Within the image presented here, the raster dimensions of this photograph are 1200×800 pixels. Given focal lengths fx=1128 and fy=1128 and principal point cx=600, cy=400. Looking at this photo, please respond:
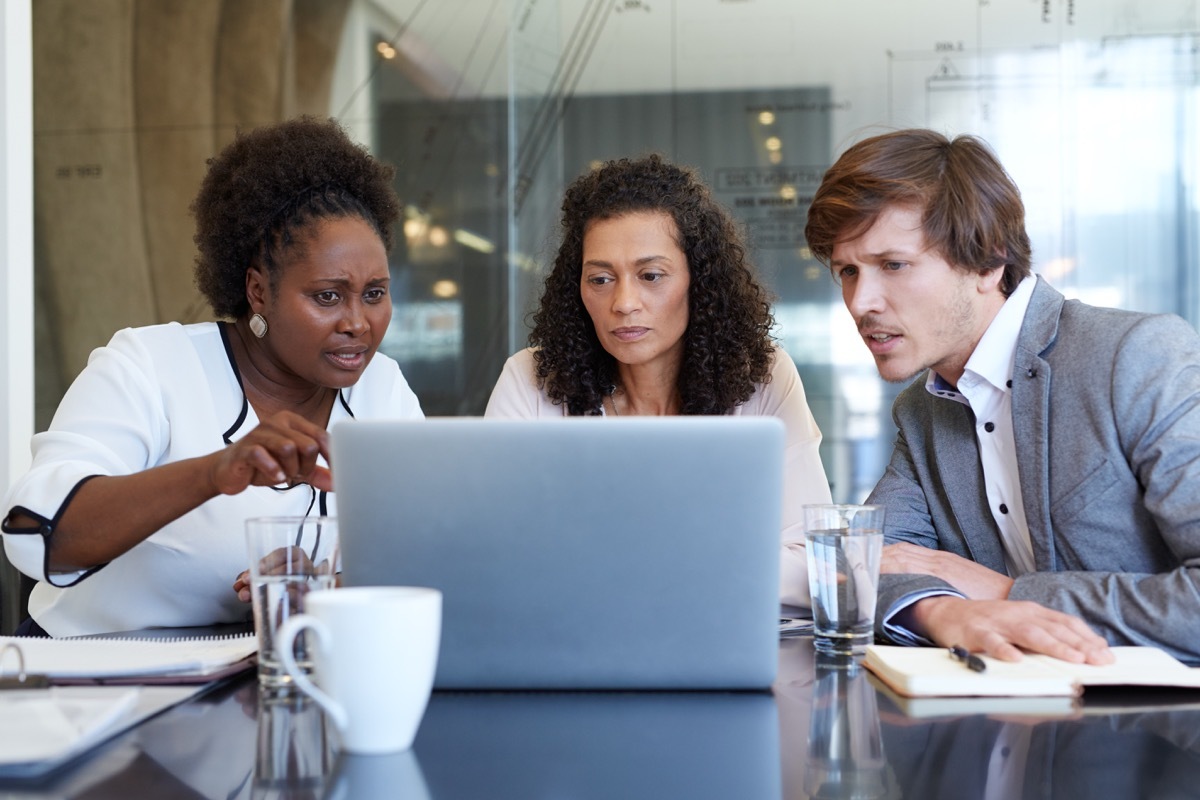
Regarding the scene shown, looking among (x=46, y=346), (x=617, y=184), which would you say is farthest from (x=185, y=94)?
(x=617, y=184)

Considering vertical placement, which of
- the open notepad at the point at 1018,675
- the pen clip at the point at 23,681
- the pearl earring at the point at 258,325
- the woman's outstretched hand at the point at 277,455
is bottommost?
the open notepad at the point at 1018,675

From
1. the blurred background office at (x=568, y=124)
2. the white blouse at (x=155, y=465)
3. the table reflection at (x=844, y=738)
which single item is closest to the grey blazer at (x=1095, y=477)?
the table reflection at (x=844, y=738)

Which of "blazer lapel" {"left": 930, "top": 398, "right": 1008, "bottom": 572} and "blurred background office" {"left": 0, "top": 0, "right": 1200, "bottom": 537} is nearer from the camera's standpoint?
"blazer lapel" {"left": 930, "top": 398, "right": 1008, "bottom": 572}

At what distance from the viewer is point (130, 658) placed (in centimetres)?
108

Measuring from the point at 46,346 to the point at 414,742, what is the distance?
363 centimetres

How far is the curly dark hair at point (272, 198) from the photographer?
1843 mm

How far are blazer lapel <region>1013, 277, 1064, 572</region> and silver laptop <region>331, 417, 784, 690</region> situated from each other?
2.38ft

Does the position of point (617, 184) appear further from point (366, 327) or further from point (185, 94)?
point (185, 94)

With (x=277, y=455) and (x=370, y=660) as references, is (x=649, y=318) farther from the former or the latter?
(x=370, y=660)

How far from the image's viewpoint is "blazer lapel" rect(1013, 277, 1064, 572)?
1.53 metres

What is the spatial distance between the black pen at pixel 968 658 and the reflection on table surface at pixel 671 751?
87 millimetres

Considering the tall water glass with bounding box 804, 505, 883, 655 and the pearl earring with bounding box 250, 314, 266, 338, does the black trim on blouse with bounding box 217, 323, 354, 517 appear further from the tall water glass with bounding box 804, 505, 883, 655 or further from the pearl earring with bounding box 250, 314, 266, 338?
the tall water glass with bounding box 804, 505, 883, 655

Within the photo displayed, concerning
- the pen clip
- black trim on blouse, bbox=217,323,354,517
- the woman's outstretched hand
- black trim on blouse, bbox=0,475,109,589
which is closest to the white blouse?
black trim on blouse, bbox=217,323,354,517

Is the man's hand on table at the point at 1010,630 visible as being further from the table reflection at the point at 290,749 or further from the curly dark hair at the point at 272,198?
the curly dark hair at the point at 272,198
